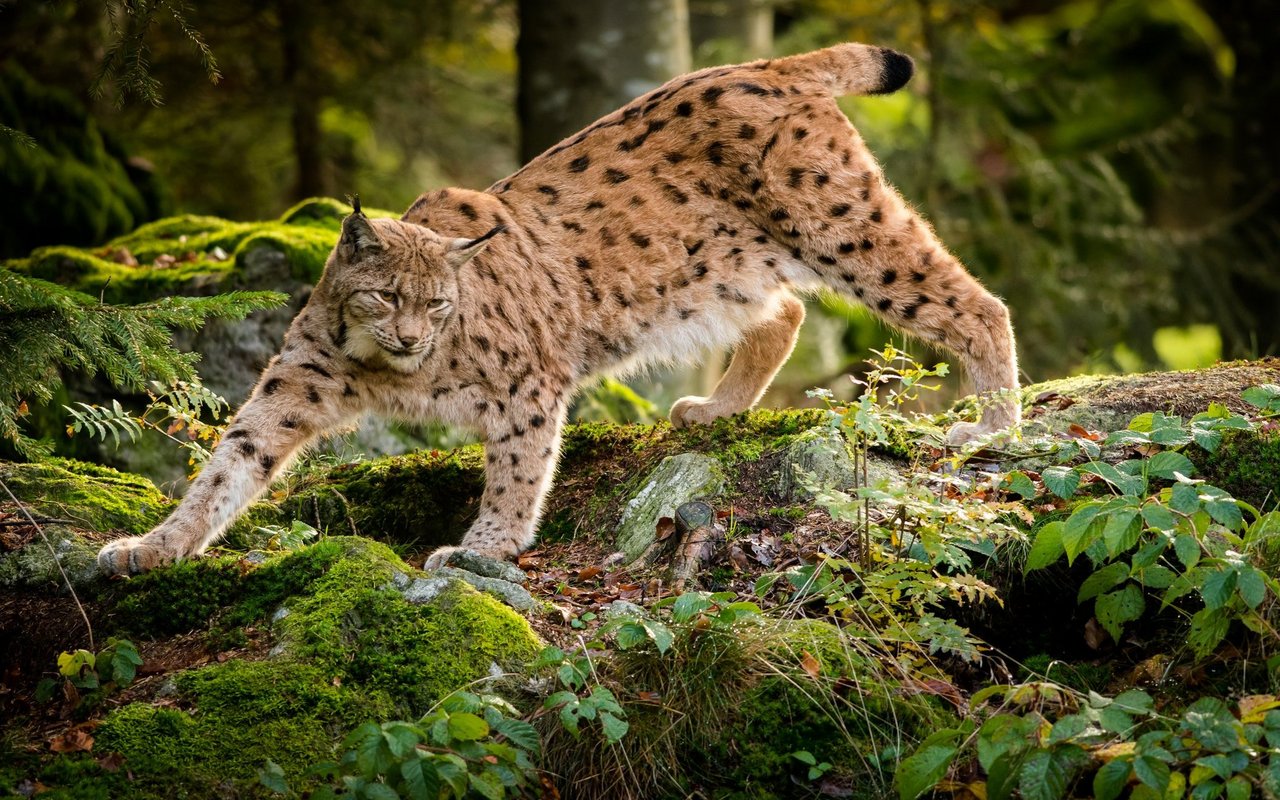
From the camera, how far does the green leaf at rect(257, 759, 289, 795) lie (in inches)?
134

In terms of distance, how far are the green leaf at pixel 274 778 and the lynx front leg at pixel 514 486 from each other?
75.5 inches

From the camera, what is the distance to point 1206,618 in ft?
11.6

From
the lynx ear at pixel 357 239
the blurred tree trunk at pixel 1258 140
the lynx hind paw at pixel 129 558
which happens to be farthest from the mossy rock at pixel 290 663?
the blurred tree trunk at pixel 1258 140

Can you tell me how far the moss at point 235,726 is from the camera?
3541 mm

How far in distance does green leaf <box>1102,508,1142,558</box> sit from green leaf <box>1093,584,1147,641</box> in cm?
23

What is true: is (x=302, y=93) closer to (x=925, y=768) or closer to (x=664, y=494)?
(x=664, y=494)

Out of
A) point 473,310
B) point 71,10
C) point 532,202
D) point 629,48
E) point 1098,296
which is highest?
point 71,10

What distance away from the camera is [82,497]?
510 cm

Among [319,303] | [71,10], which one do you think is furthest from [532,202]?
[71,10]

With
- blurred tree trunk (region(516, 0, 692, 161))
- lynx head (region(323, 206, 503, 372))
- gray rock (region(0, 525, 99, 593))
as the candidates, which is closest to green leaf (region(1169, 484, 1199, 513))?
lynx head (region(323, 206, 503, 372))

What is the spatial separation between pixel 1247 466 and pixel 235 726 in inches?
140

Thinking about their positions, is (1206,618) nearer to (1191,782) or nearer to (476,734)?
(1191,782)

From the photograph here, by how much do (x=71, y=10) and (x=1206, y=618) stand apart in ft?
31.3

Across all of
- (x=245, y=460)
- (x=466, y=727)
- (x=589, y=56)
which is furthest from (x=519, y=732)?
(x=589, y=56)
